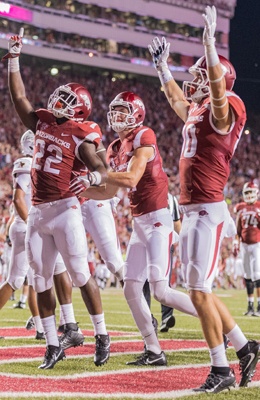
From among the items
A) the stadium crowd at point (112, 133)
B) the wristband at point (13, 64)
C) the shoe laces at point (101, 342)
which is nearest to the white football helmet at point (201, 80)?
the wristband at point (13, 64)

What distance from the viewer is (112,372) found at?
503 cm

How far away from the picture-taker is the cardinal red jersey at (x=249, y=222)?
38.4 ft

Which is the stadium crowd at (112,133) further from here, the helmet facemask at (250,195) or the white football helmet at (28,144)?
the white football helmet at (28,144)

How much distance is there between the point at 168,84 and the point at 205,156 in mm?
1071

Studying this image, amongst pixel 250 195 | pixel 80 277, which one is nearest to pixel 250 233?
pixel 250 195

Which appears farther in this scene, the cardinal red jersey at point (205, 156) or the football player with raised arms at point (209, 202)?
the cardinal red jersey at point (205, 156)

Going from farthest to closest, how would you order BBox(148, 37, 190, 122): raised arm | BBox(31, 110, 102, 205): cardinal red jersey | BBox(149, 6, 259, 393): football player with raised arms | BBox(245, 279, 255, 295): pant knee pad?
BBox(245, 279, 255, 295): pant knee pad, BBox(31, 110, 102, 205): cardinal red jersey, BBox(148, 37, 190, 122): raised arm, BBox(149, 6, 259, 393): football player with raised arms

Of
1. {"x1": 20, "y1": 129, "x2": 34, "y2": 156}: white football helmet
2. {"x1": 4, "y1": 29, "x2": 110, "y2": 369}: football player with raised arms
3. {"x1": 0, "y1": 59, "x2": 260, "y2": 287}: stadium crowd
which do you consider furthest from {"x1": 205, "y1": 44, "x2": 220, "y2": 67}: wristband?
{"x1": 0, "y1": 59, "x2": 260, "y2": 287}: stadium crowd

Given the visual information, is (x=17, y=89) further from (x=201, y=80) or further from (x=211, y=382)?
(x=211, y=382)

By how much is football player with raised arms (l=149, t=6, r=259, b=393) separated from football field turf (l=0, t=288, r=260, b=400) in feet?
0.67

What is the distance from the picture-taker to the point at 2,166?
2136cm

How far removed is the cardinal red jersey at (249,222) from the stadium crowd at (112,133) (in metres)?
8.00

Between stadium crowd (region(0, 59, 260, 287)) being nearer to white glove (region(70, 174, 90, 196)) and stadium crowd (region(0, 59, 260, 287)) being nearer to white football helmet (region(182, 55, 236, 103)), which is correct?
white glove (region(70, 174, 90, 196))

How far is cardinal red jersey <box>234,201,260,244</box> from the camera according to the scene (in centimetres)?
1171
